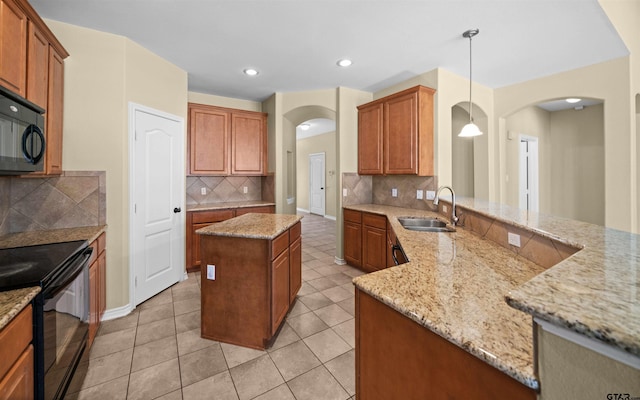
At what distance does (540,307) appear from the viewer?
0.52 metres

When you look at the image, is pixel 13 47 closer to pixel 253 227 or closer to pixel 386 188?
pixel 253 227

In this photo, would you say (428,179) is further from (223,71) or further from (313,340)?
(223,71)

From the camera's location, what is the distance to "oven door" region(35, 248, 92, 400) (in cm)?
117

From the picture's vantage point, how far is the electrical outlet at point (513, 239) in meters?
1.58

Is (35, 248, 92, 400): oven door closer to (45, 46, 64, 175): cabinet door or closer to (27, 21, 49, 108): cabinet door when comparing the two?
(45, 46, 64, 175): cabinet door

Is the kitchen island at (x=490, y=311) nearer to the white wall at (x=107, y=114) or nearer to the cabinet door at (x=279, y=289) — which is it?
the cabinet door at (x=279, y=289)

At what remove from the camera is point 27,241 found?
1872mm

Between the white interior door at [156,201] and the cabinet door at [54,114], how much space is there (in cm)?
52

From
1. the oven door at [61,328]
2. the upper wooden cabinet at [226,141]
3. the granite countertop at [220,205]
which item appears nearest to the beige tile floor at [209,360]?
the oven door at [61,328]

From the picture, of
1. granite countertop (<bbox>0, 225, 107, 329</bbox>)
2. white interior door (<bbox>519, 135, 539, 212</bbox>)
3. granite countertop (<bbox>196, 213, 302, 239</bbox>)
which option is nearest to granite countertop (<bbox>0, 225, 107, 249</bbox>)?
granite countertop (<bbox>0, 225, 107, 329</bbox>)

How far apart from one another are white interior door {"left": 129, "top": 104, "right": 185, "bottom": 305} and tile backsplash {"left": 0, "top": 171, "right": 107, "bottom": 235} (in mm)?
301

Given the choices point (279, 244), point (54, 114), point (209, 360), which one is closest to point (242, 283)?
point (279, 244)

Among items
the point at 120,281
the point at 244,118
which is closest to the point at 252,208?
the point at 244,118

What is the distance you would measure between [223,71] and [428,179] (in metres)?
3.03
